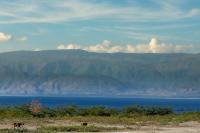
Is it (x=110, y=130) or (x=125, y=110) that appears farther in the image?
(x=125, y=110)

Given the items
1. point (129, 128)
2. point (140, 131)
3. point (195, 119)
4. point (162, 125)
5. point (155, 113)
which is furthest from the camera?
point (155, 113)

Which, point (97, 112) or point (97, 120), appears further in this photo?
point (97, 112)

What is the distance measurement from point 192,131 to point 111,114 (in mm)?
23458

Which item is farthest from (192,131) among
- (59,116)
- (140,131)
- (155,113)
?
(155,113)

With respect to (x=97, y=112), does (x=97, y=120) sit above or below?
below

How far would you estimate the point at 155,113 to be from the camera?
7069cm

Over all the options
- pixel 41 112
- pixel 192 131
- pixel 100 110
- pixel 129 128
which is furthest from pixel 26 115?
pixel 192 131

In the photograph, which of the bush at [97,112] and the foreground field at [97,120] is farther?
the bush at [97,112]

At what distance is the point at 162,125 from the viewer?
166 feet

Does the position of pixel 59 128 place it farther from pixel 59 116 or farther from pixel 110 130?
pixel 59 116

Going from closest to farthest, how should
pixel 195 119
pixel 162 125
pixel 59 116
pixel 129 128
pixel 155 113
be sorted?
pixel 129 128
pixel 162 125
pixel 195 119
pixel 59 116
pixel 155 113

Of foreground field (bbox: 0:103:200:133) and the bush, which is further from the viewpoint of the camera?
the bush

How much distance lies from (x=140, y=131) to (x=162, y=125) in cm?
751

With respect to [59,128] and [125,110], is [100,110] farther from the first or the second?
[59,128]
